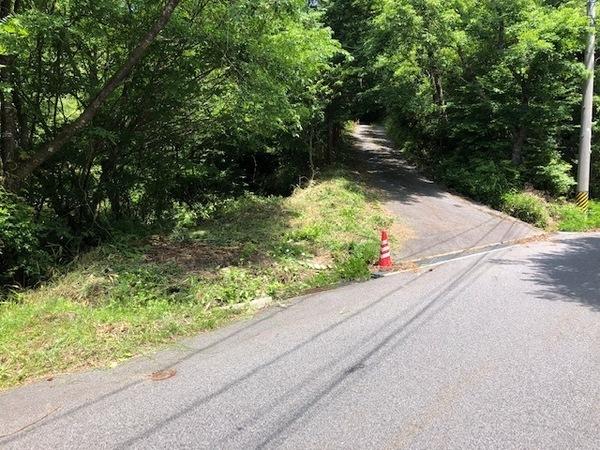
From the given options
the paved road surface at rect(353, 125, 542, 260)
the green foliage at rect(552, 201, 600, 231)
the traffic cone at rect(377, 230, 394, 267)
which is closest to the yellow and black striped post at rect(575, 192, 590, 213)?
the green foliage at rect(552, 201, 600, 231)

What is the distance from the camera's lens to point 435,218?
48.6 feet

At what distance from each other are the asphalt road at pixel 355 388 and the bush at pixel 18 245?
3559 millimetres

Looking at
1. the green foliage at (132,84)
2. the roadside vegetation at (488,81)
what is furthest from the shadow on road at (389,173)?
the green foliage at (132,84)

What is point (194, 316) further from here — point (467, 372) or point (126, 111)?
point (126, 111)

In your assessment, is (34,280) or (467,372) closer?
(467,372)

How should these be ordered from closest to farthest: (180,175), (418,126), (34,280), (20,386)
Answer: (20,386), (34,280), (180,175), (418,126)

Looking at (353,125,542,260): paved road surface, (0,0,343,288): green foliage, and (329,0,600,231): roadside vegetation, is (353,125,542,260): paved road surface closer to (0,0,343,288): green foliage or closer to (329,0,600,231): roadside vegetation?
(329,0,600,231): roadside vegetation

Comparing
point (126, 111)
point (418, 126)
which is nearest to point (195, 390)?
point (126, 111)

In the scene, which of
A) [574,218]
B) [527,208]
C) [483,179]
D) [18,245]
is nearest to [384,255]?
[18,245]

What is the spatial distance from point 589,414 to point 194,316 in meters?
4.60

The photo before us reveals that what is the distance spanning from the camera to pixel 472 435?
3512 mm

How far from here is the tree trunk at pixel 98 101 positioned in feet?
24.9

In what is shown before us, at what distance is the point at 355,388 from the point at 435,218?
11.2 metres

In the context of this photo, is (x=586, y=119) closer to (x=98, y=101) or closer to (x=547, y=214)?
(x=547, y=214)
